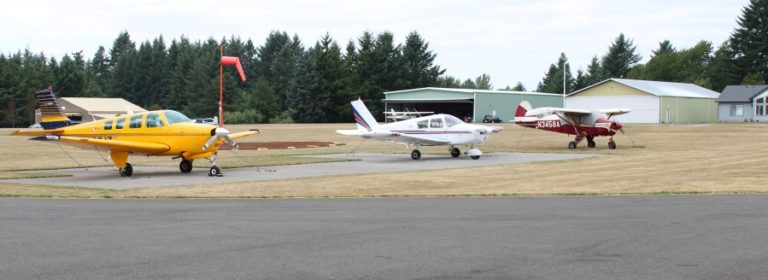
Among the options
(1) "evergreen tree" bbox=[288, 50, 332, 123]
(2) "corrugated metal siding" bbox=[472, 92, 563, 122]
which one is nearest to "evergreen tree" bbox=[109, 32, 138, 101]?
(1) "evergreen tree" bbox=[288, 50, 332, 123]

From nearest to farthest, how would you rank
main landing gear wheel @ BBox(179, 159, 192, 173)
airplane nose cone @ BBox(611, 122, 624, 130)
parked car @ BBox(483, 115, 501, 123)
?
main landing gear wheel @ BBox(179, 159, 192, 173)
airplane nose cone @ BBox(611, 122, 624, 130)
parked car @ BBox(483, 115, 501, 123)

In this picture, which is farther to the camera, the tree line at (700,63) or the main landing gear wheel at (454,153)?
the tree line at (700,63)

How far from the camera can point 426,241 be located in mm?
10266

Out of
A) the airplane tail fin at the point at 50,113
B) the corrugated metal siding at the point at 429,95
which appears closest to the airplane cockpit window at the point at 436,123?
the airplane tail fin at the point at 50,113

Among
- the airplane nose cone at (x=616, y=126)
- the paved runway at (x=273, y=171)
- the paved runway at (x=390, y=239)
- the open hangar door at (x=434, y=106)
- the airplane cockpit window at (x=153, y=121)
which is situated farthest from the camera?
the open hangar door at (x=434, y=106)

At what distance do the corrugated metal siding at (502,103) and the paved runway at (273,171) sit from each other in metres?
58.6

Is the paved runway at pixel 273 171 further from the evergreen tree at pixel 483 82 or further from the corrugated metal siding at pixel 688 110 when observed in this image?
the evergreen tree at pixel 483 82

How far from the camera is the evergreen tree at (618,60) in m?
144

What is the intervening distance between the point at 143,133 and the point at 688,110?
72.7m

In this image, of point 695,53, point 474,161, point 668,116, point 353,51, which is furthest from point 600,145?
point 695,53

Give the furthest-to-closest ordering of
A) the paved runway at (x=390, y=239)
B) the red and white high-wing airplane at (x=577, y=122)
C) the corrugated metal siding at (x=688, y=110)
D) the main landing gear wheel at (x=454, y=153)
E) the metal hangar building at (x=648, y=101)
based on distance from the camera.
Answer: the corrugated metal siding at (x=688, y=110) < the metal hangar building at (x=648, y=101) < the red and white high-wing airplane at (x=577, y=122) < the main landing gear wheel at (x=454, y=153) < the paved runway at (x=390, y=239)

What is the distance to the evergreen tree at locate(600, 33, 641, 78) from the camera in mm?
143875

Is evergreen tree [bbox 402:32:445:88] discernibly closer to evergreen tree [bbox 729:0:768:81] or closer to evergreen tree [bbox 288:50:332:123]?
evergreen tree [bbox 288:50:332:123]

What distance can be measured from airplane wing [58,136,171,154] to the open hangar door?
7203cm
